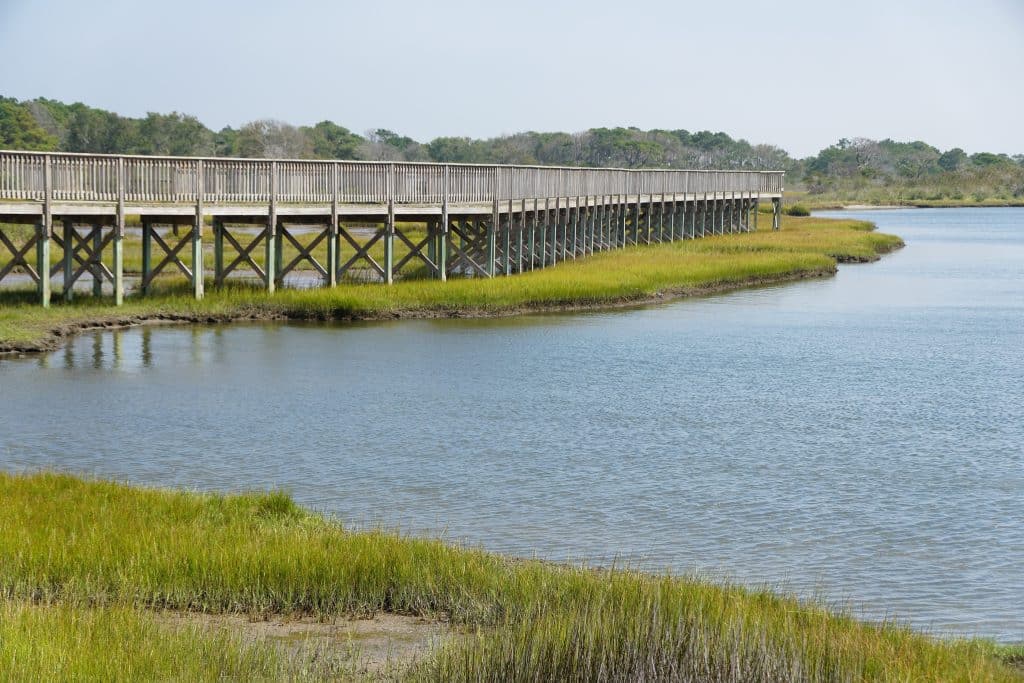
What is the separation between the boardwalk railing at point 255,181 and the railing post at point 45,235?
5cm

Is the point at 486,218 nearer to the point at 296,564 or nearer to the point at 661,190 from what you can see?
the point at 661,190

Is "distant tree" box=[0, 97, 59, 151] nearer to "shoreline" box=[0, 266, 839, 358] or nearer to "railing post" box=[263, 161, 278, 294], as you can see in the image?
"shoreline" box=[0, 266, 839, 358]

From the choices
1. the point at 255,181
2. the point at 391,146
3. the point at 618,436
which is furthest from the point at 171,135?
the point at 618,436

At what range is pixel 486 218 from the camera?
3975cm

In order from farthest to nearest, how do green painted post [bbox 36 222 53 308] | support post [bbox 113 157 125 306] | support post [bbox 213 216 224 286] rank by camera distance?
support post [bbox 213 216 224 286], support post [bbox 113 157 125 306], green painted post [bbox 36 222 53 308]

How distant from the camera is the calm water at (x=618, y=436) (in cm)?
1359

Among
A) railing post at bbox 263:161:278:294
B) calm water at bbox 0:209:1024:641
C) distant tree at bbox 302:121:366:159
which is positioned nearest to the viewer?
calm water at bbox 0:209:1024:641

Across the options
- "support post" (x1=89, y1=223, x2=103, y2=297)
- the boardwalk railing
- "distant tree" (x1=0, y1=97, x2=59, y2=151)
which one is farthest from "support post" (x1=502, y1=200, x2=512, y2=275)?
"distant tree" (x1=0, y1=97, x2=59, y2=151)

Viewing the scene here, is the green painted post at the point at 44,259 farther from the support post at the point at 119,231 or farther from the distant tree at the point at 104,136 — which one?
the distant tree at the point at 104,136

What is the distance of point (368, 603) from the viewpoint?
1039 centimetres

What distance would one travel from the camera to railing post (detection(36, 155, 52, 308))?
27.7m

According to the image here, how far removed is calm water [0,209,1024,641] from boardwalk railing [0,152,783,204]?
3123mm

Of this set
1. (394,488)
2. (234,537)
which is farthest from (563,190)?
(234,537)

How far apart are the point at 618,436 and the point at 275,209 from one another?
15.2 meters
